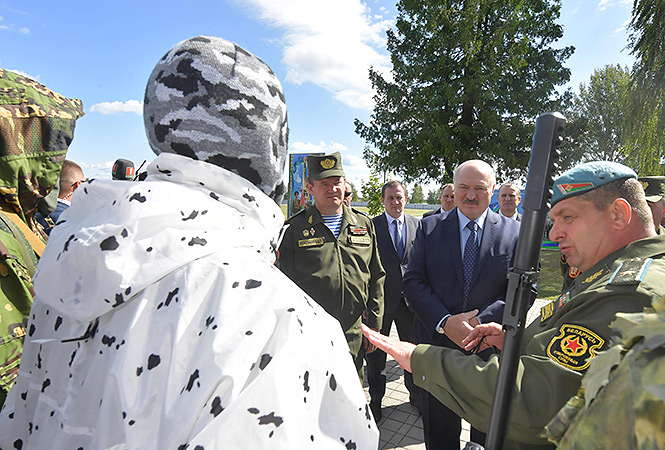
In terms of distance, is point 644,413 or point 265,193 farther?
point 265,193

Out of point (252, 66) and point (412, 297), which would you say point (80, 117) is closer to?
point (252, 66)

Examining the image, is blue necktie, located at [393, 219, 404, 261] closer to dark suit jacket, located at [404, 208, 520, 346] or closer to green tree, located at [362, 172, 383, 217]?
dark suit jacket, located at [404, 208, 520, 346]

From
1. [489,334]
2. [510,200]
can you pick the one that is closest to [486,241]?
[489,334]

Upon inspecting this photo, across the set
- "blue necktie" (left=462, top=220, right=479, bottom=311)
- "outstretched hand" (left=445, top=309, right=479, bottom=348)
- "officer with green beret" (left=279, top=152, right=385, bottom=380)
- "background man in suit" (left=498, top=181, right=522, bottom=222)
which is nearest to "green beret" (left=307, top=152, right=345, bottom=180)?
"officer with green beret" (left=279, top=152, right=385, bottom=380)

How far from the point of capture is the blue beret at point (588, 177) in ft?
5.43

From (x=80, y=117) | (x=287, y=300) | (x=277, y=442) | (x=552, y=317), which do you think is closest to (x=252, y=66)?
(x=287, y=300)

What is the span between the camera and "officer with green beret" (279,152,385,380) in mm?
3084

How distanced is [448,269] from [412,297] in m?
0.33

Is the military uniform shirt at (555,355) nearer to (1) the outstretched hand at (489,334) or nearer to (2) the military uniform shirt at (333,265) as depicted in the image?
(1) the outstretched hand at (489,334)

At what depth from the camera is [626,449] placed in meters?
0.47

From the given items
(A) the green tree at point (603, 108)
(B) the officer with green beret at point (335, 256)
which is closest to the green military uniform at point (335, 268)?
(B) the officer with green beret at point (335, 256)

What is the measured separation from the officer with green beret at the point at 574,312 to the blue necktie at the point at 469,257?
3.04ft

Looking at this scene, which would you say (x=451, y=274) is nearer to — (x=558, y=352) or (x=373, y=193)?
(x=558, y=352)

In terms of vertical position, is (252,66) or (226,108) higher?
(252,66)
